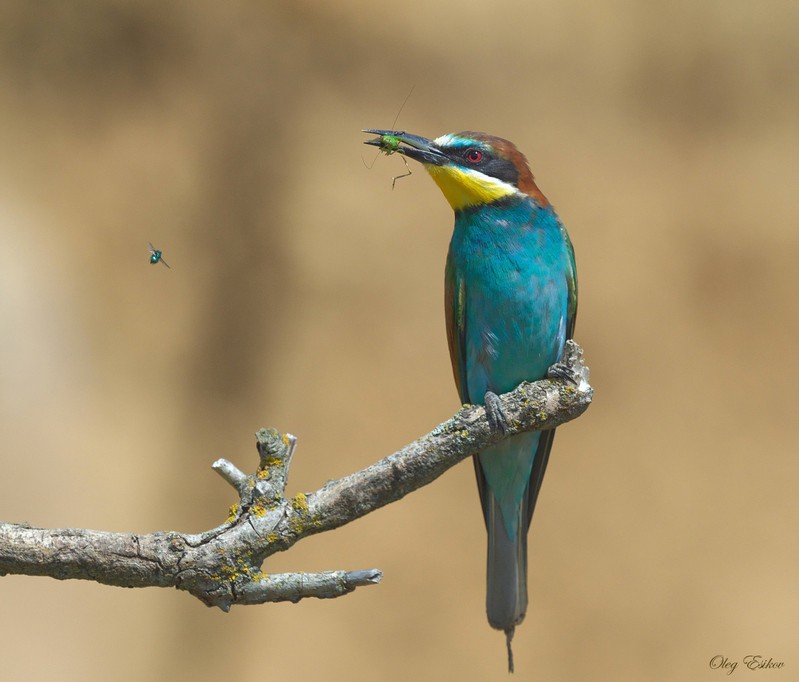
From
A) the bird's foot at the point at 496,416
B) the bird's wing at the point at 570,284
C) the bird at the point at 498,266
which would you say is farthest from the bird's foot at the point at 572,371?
the bird's wing at the point at 570,284

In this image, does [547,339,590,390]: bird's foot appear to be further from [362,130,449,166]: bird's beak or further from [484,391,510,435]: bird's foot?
[362,130,449,166]: bird's beak

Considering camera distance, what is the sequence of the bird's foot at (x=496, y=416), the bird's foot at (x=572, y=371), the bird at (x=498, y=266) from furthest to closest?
the bird at (x=498, y=266), the bird's foot at (x=572, y=371), the bird's foot at (x=496, y=416)

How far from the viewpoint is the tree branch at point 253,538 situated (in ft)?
4.63

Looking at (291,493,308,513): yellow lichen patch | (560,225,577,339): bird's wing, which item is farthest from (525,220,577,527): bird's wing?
(291,493,308,513): yellow lichen patch

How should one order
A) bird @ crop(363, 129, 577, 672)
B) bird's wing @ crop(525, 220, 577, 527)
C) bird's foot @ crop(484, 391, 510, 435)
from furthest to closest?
bird's wing @ crop(525, 220, 577, 527) < bird @ crop(363, 129, 577, 672) < bird's foot @ crop(484, 391, 510, 435)

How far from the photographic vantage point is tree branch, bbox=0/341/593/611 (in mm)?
1411

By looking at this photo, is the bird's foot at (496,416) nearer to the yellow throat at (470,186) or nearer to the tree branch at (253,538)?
the tree branch at (253,538)

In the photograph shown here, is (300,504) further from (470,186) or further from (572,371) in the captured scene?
(470,186)

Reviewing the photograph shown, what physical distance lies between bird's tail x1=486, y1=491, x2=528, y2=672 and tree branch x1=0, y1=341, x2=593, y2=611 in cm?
85

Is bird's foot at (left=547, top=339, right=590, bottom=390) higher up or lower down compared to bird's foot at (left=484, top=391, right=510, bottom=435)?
higher up

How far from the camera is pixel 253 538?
1456 mm

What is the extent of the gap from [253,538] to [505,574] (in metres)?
1.00

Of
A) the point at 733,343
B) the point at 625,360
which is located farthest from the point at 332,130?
the point at 733,343

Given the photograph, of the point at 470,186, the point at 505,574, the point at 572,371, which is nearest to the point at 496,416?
the point at 572,371
